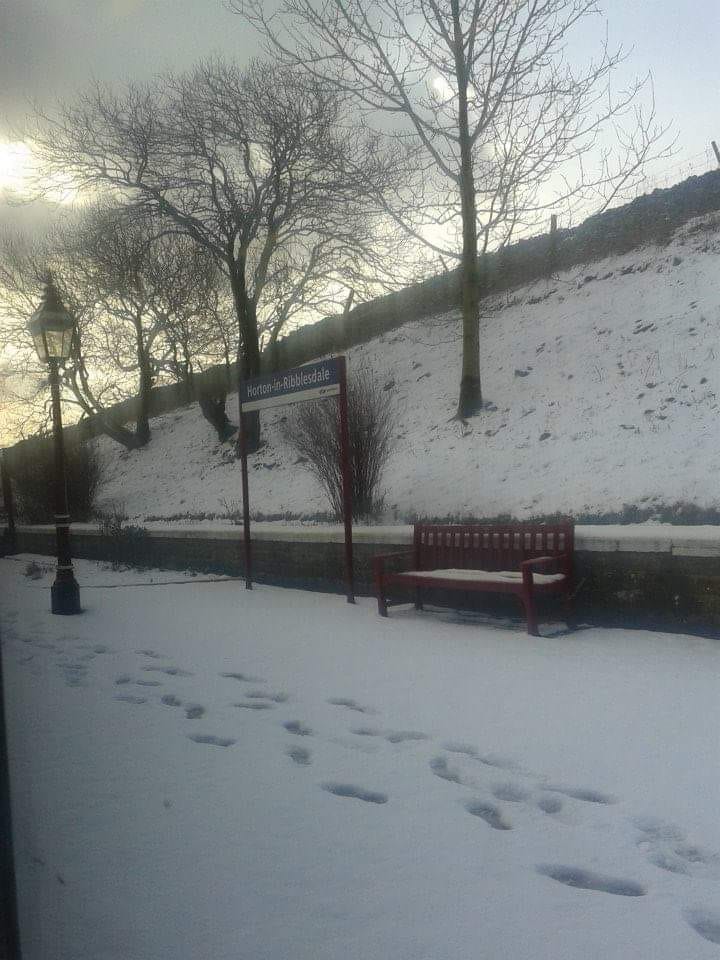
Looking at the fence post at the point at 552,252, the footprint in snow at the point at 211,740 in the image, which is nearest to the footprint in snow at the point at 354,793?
the footprint in snow at the point at 211,740

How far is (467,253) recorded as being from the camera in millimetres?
14859

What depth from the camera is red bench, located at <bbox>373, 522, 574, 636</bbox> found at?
6574 millimetres

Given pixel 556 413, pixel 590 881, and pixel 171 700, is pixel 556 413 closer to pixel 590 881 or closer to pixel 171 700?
pixel 171 700

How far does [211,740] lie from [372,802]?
1.11 m

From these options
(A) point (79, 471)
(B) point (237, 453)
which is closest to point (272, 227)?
(B) point (237, 453)

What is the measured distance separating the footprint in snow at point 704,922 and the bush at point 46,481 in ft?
56.1

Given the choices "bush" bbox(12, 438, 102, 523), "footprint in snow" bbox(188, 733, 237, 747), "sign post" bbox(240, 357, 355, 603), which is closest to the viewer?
"footprint in snow" bbox(188, 733, 237, 747)

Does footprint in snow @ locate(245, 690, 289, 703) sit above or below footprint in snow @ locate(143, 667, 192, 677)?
below

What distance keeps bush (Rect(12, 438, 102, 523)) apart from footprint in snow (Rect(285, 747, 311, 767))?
1521cm

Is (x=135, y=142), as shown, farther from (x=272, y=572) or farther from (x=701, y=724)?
(x=701, y=724)

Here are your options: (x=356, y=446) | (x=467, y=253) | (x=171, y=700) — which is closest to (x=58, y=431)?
(x=171, y=700)

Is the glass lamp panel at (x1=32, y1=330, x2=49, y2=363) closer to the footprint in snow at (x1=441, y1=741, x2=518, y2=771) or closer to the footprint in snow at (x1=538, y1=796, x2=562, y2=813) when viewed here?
→ the footprint in snow at (x1=441, y1=741, x2=518, y2=771)

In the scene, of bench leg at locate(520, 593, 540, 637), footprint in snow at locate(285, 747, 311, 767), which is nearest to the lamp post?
bench leg at locate(520, 593, 540, 637)

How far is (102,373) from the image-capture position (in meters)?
25.0
